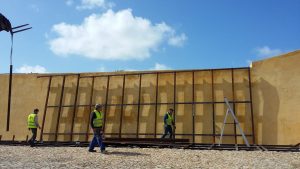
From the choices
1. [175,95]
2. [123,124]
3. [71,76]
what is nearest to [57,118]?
[71,76]

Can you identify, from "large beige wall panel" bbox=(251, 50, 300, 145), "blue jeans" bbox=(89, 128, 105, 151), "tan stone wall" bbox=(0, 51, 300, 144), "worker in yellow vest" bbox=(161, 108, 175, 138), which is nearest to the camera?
"blue jeans" bbox=(89, 128, 105, 151)

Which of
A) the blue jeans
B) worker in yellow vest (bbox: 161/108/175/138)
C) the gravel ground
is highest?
worker in yellow vest (bbox: 161/108/175/138)

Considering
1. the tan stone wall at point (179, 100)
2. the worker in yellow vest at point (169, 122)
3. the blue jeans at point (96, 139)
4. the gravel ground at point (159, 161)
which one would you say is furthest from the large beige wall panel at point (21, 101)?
the gravel ground at point (159, 161)

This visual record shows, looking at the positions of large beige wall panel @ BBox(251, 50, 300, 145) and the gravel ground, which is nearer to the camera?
the gravel ground

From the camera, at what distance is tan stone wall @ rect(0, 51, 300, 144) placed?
1239 centimetres

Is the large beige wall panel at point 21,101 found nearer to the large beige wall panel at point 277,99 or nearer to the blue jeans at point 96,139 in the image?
the blue jeans at point 96,139

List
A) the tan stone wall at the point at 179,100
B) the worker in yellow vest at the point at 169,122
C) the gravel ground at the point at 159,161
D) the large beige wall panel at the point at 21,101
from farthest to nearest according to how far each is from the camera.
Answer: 1. the large beige wall panel at the point at 21,101
2. the worker in yellow vest at the point at 169,122
3. the tan stone wall at the point at 179,100
4. the gravel ground at the point at 159,161

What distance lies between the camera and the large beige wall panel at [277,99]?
12.1 m

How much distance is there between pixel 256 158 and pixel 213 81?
606 cm

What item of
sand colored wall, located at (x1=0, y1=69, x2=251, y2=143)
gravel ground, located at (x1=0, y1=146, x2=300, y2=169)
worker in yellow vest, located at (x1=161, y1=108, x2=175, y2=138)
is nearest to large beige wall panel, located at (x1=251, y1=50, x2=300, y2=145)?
sand colored wall, located at (x1=0, y1=69, x2=251, y2=143)

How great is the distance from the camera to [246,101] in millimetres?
12859

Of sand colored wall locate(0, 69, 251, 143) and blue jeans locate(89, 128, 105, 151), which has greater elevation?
sand colored wall locate(0, 69, 251, 143)

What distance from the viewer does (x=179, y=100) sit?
13.9m

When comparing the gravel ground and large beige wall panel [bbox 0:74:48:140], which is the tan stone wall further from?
the gravel ground
